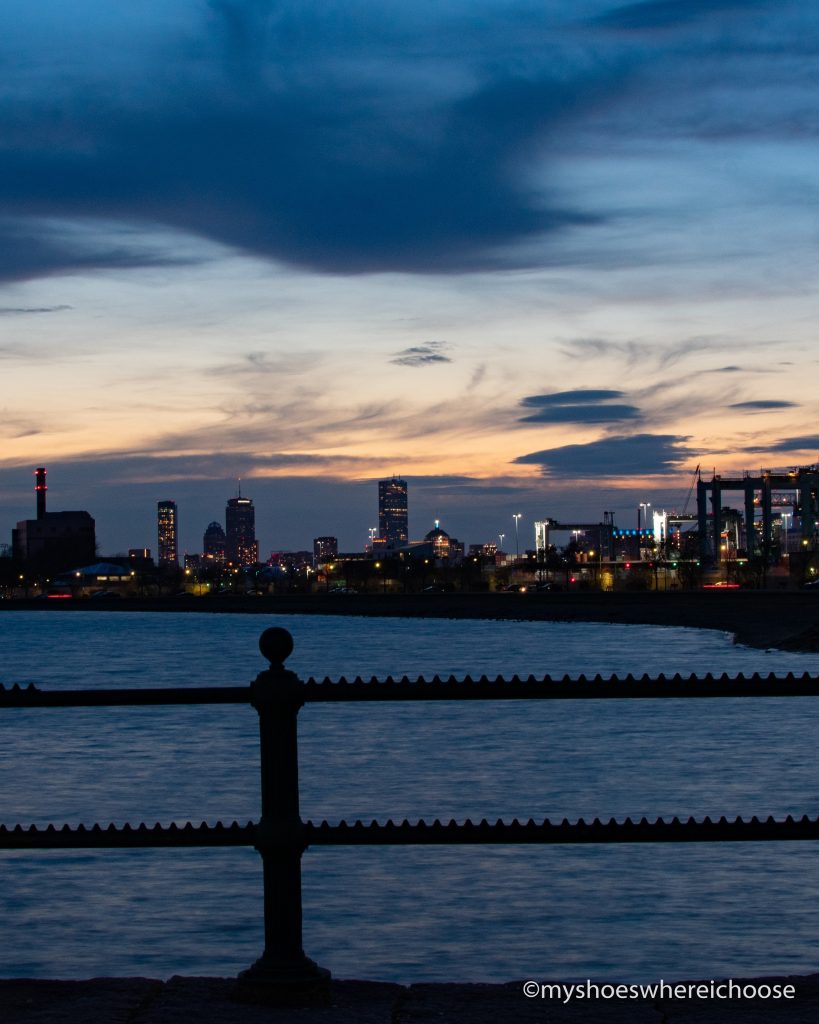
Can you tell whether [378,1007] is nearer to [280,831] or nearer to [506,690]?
[280,831]

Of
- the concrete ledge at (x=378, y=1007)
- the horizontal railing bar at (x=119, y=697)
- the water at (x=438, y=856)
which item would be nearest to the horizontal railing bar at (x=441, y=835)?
the horizontal railing bar at (x=119, y=697)

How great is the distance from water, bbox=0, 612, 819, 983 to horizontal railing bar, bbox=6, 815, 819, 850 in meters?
7.08

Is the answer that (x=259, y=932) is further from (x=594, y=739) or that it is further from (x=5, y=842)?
(x=594, y=739)

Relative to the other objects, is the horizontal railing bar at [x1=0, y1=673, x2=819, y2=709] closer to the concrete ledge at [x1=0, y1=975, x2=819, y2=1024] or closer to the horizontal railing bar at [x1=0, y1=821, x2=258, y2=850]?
the horizontal railing bar at [x1=0, y1=821, x2=258, y2=850]

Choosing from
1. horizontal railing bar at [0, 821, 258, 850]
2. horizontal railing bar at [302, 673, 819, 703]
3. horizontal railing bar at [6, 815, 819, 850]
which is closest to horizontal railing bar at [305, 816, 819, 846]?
horizontal railing bar at [6, 815, 819, 850]

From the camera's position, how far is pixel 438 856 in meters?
19.1

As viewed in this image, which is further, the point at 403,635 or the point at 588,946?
the point at 403,635

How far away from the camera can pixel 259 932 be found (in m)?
15.2

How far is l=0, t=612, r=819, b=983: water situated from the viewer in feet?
46.7

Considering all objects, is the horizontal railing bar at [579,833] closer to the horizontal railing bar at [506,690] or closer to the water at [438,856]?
the horizontal railing bar at [506,690]

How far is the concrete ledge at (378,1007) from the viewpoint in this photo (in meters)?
6.00

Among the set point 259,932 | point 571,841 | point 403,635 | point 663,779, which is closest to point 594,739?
point 663,779

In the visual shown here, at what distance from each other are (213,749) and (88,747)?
3617mm

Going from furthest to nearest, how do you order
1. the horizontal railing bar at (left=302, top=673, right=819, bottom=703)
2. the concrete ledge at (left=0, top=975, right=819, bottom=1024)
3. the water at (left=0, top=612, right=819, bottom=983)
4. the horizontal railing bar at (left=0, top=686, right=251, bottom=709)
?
the water at (left=0, top=612, right=819, bottom=983), the horizontal railing bar at (left=0, top=686, right=251, bottom=709), the horizontal railing bar at (left=302, top=673, right=819, bottom=703), the concrete ledge at (left=0, top=975, right=819, bottom=1024)
